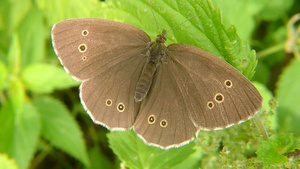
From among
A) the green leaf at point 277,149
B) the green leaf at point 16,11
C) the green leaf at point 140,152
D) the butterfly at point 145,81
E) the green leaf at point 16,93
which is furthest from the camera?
the green leaf at point 16,11

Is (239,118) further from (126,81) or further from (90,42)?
(90,42)

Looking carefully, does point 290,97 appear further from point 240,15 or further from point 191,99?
point 191,99

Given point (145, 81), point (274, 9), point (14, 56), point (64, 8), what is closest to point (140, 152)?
point (145, 81)

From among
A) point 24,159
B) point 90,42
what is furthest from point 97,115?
point 24,159

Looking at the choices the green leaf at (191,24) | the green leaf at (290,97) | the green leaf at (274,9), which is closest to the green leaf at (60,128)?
the green leaf at (191,24)

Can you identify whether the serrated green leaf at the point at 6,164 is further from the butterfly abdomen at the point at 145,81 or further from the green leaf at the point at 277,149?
the green leaf at the point at 277,149
